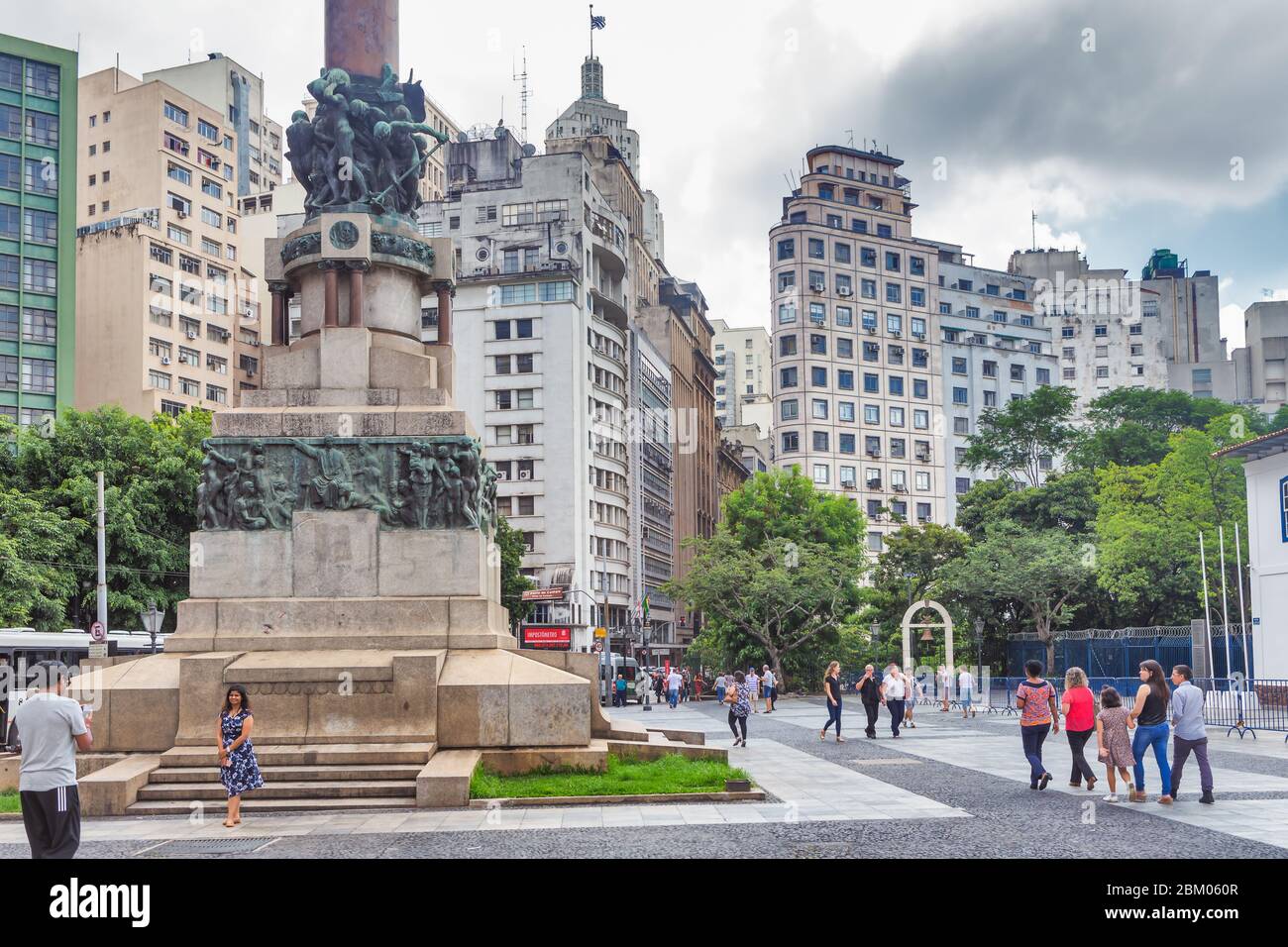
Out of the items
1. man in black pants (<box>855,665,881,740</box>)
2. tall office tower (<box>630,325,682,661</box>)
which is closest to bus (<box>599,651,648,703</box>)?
tall office tower (<box>630,325,682,661</box>)

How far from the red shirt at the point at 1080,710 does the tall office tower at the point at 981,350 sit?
97251mm

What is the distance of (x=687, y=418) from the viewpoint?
106625mm

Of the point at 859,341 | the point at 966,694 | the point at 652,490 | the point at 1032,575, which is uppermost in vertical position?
the point at 859,341

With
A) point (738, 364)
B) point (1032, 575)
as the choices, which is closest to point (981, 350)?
point (1032, 575)

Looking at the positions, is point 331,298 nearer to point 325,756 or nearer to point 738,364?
point 325,756

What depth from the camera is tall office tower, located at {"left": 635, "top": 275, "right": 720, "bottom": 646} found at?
102 meters

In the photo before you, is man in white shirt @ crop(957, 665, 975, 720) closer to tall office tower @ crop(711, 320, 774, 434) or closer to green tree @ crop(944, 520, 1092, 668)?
green tree @ crop(944, 520, 1092, 668)

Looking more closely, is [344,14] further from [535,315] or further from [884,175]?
[884,175]

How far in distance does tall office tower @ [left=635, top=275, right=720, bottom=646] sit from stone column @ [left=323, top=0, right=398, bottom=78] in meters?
75.5

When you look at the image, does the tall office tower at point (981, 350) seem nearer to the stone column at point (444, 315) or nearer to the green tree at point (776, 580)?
the green tree at point (776, 580)

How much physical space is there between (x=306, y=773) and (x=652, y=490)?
77.0 metres

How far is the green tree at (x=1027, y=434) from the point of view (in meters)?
84.8

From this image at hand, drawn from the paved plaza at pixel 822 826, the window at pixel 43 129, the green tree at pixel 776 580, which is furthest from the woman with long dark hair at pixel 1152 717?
the window at pixel 43 129
